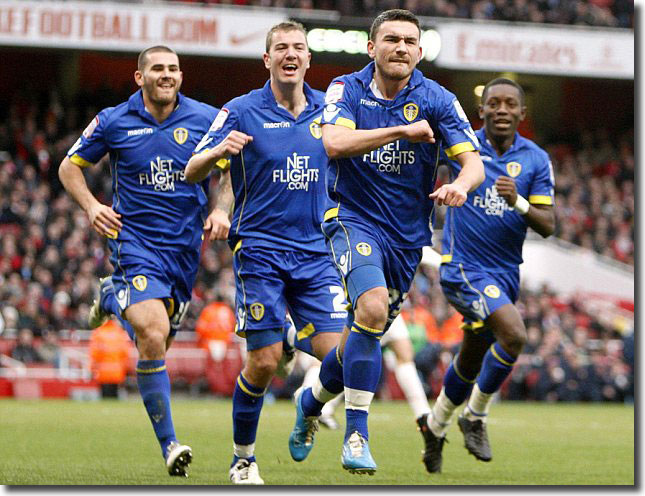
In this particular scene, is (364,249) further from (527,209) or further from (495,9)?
(495,9)

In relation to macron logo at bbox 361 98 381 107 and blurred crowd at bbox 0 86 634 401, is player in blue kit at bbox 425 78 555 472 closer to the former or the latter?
macron logo at bbox 361 98 381 107

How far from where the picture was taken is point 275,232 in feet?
25.2

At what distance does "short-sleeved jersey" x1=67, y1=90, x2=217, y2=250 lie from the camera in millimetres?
8273

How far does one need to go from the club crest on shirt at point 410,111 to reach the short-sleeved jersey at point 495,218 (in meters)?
2.37

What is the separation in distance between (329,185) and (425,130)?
897 mm

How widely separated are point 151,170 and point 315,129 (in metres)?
1.23

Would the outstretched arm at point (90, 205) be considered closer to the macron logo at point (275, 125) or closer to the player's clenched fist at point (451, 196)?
the macron logo at point (275, 125)

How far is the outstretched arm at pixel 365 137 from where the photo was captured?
6398 mm

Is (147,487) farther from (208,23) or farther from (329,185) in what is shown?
(208,23)

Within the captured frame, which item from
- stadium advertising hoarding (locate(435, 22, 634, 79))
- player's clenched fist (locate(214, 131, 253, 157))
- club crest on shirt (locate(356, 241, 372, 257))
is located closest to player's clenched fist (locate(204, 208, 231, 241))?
player's clenched fist (locate(214, 131, 253, 157))

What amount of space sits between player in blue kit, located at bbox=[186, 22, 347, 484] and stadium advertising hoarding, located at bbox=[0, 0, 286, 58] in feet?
62.0

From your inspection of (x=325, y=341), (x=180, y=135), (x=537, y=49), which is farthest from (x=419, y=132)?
(x=537, y=49)

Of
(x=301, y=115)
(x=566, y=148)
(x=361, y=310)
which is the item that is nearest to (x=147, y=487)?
(x=361, y=310)

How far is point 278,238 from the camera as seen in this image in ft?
25.2
